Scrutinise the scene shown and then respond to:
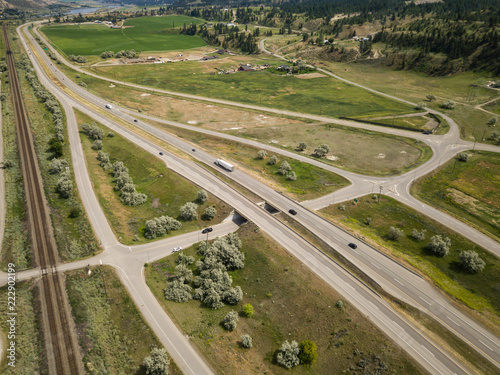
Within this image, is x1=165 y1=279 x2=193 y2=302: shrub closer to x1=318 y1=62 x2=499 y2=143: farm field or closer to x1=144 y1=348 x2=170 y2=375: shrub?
x1=144 y1=348 x2=170 y2=375: shrub

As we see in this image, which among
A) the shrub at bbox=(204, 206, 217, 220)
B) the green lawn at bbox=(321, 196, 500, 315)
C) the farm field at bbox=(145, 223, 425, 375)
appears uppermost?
the shrub at bbox=(204, 206, 217, 220)

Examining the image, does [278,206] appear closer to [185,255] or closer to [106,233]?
[185,255]

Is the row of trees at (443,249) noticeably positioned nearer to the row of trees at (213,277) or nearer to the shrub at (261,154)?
the row of trees at (213,277)

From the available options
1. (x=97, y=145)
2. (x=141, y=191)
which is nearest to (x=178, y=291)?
(x=141, y=191)

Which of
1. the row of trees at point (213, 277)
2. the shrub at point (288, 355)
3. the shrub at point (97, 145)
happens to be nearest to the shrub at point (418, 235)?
the row of trees at point (213, 277)

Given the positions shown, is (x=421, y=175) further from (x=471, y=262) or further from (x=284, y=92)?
(x=284, y=92)

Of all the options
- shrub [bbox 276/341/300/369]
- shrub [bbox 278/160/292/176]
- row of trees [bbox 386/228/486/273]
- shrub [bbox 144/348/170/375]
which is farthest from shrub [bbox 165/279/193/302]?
shrub [bbox 278/160/292/176]
